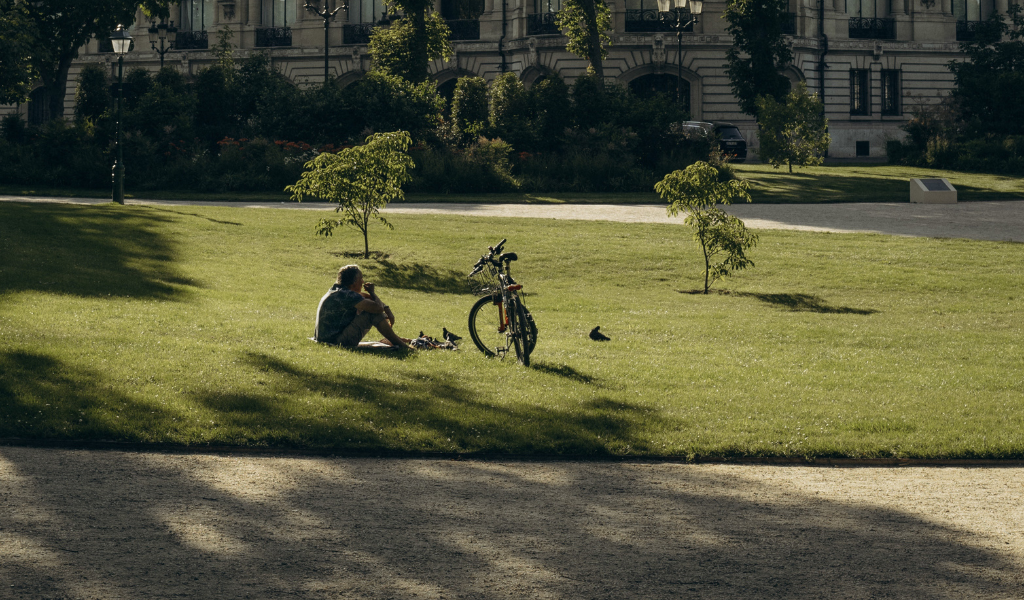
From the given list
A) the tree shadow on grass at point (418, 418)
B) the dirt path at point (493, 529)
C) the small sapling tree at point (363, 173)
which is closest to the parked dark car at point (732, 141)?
the small sapling tree at point (363, 173)

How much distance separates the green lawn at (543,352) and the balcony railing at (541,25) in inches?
1287

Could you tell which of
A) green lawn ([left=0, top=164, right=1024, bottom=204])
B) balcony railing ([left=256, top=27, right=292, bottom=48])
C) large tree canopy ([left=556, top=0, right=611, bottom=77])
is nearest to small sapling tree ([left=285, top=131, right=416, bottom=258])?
green lawn ([left=0, top=164, right=1024, bottom=204])

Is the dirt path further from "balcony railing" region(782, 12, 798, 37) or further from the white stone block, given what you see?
"balcony railing" region(782, 12, 798, 37)

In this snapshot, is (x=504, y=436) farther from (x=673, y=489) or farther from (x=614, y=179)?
(x=614, y=179)

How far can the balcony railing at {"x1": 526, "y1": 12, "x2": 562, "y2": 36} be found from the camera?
52.2 meters

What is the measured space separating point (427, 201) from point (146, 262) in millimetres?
12186

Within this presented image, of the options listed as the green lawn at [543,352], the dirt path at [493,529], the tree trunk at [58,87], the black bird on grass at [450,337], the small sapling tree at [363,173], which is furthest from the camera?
the tree trunk at [58,87]

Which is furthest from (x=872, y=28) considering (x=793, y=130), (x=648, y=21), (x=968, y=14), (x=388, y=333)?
(x=388, y=333)

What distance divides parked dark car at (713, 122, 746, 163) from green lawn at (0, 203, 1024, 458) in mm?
24665

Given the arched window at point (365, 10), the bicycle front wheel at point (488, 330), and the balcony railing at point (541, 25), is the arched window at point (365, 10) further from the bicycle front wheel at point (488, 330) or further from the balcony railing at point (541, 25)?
the bicycle front wheel at point (488, 330)

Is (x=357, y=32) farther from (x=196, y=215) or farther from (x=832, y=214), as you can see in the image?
(x=832, y=214)

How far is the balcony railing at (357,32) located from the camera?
57625mm

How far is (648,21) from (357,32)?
15.9 m

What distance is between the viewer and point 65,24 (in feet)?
138
